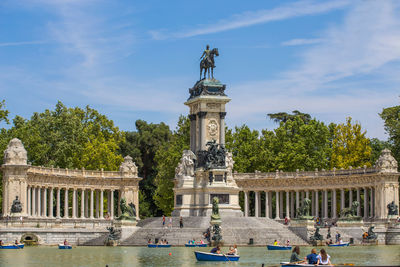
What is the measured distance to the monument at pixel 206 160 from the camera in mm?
83750

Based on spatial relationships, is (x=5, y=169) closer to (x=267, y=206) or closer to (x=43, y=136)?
(x=43, y=136)

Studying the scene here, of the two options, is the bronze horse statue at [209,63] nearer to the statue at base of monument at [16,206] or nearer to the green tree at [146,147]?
the statue at base of monument at [16,206]

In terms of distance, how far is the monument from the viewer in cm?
8375

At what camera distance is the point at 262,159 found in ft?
360

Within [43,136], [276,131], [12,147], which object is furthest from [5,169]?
[276,131]

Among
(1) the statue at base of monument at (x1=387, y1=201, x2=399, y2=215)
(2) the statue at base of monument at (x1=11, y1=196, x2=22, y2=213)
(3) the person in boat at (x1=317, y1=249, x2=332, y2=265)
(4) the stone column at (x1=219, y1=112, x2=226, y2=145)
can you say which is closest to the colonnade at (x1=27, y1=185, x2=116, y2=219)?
(2) the statue at base of monument at (x1=11, y1=196, x2=22, y2=213)

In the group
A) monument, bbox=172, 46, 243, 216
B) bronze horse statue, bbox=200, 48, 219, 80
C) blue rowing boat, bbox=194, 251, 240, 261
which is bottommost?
blue rowing boat, bbox=194, 251, 240, 261

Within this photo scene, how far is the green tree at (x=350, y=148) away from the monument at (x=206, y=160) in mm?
24899

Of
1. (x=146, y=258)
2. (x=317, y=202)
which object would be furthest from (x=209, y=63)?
(x=146, y=258)

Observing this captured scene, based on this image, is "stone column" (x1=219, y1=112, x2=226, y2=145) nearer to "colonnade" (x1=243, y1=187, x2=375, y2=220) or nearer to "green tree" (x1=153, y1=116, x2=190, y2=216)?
"colonnade" (x1=243, y1=187, x2=375, y2=220)

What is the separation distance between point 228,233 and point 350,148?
38934 millimetres

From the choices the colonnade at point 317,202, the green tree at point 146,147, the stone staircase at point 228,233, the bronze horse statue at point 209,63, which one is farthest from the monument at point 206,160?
the green tree at point 146,147

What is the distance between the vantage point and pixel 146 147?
443 ft

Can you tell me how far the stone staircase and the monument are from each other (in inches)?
205
